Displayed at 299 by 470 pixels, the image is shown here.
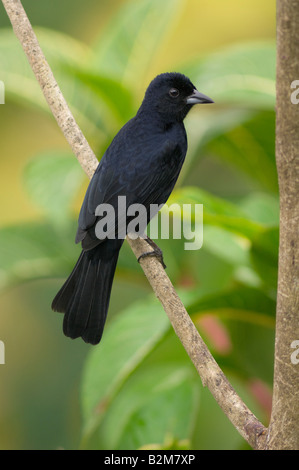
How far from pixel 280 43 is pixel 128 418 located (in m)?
1.55

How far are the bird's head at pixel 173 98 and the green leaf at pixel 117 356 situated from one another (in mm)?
622

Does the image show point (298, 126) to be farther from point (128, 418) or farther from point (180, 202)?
point (128, 418)

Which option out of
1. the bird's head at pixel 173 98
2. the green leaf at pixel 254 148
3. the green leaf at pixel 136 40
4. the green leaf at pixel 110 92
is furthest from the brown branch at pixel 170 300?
the green leaf at pixel 136 40

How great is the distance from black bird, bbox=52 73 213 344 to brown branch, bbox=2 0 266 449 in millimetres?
83

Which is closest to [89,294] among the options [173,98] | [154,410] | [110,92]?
[154,410]

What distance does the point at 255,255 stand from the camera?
205cm

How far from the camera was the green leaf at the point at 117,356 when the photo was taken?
2.05m

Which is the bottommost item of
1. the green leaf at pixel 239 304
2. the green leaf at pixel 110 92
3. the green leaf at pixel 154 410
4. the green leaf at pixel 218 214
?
the green leaf at pixel 154 410

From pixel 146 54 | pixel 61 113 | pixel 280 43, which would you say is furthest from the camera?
pixel 146 54

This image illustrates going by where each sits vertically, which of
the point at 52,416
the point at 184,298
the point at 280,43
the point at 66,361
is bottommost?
the point at 52,416

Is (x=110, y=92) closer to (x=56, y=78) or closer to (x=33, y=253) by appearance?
(x=56, y=78)

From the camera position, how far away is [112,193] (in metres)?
1.93

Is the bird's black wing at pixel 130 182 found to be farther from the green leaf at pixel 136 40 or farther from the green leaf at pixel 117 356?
the green leaf at pixel 136 40
